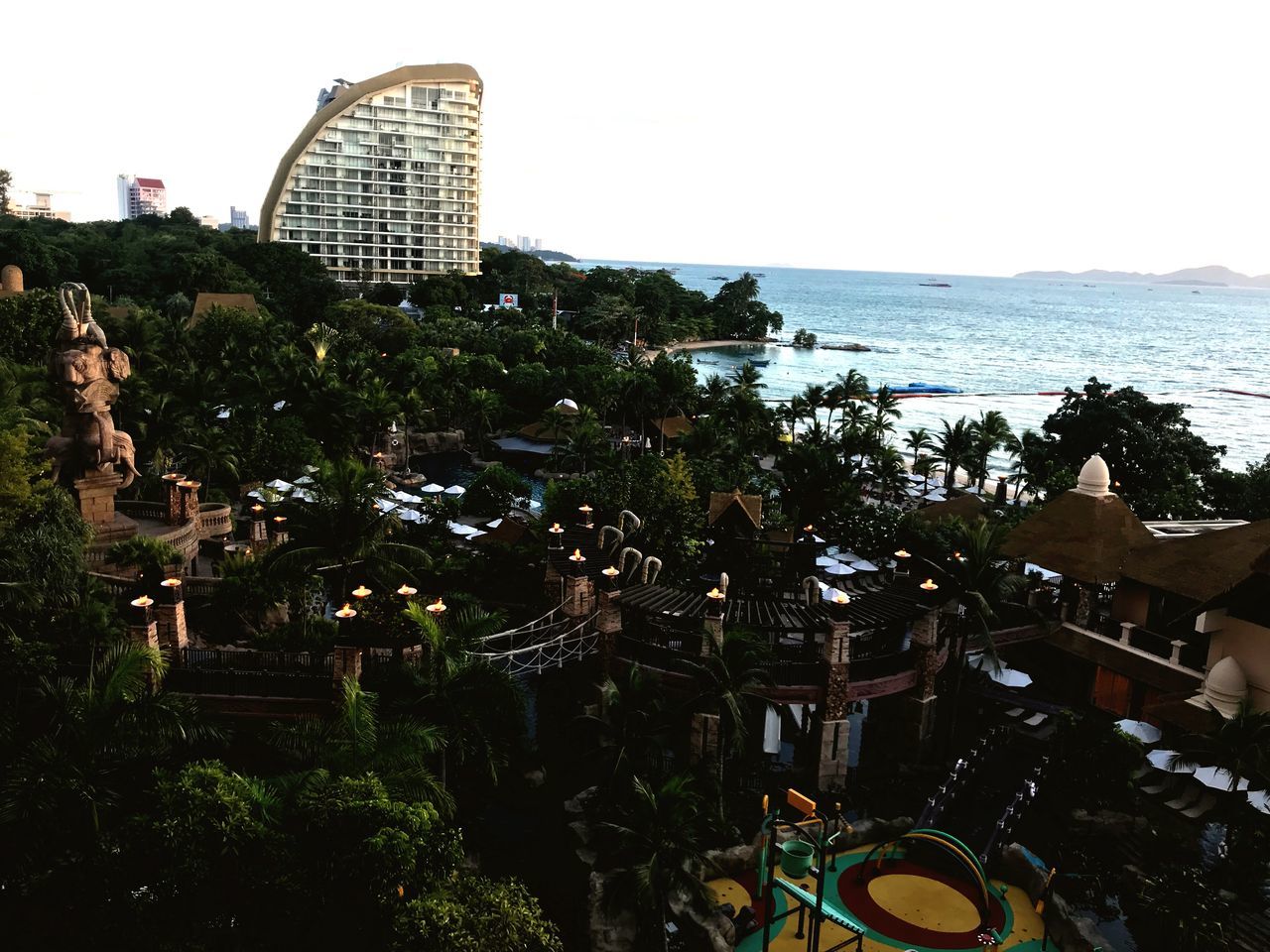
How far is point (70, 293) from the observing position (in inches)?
1086

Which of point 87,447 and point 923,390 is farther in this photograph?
point 923,390

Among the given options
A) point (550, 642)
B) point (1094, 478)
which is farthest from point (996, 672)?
point (550, 642)

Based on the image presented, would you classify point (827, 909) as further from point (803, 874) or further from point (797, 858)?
point (803, 874)

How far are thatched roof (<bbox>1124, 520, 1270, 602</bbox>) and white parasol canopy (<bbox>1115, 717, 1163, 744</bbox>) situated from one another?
4.09 meters

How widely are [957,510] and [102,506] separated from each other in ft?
100

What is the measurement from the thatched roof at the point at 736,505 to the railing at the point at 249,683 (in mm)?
15120

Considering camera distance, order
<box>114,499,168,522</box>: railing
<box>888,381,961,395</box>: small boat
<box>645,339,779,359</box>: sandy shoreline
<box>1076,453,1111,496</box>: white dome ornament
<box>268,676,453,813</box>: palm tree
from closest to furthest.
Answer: <box>268,676,453,813</box>: palm tree → <box>1076,453,1111,496</box>: white dome ornament → <box>114,499,168,522</box>: railing → <box>888,381,961,395</box>: small boat → <box>645,339,779,359</box>: sandy shoreline

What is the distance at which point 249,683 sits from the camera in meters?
20.3

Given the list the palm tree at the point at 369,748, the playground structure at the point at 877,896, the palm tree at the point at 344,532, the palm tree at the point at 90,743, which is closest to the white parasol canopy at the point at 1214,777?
the playground structure at the point at 877,896

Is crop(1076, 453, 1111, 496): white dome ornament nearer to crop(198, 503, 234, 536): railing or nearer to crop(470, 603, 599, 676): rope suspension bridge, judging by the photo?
crop(470, 603, 599, 676): rope suspension bridge

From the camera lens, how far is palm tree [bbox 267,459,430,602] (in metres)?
23.5

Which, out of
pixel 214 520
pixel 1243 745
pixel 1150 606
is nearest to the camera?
pixel 1243 745

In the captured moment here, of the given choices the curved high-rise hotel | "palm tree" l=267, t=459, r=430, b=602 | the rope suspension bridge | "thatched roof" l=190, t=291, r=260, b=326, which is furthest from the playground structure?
the curved high-rise hotel

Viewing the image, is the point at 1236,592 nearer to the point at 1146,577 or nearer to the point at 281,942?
the point at 1146,577
